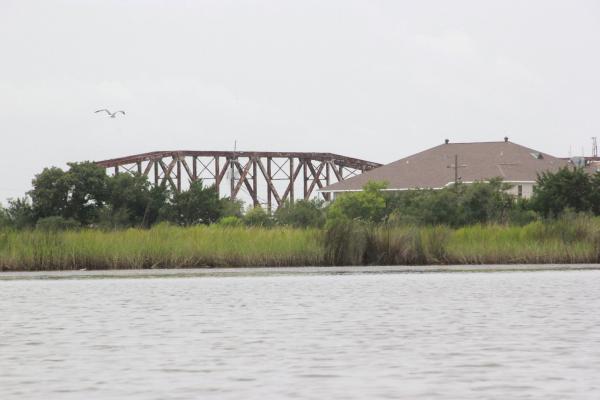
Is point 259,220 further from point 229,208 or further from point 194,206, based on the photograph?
point 229,208

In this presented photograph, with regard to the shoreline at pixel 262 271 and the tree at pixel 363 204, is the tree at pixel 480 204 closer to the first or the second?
the tree at pixel 363 204

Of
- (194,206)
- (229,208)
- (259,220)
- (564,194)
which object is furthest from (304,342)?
(229,208)

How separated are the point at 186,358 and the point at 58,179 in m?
70.5

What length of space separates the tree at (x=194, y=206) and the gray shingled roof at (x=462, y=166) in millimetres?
38930

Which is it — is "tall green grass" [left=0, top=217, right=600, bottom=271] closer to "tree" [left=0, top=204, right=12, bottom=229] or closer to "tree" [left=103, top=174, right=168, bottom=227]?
"tree" [left=0, top=204, right=12, bottom=229]

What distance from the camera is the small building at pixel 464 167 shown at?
115 metres

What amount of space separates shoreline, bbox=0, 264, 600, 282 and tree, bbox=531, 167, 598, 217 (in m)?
37.8

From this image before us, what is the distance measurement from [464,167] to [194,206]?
45554mm

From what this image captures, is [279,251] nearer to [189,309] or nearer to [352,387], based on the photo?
[189,309]

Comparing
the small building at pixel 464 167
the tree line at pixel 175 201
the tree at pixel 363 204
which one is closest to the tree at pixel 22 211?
the tree line at pixel 175 201

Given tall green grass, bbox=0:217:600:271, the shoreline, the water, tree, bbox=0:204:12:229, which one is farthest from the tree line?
the water

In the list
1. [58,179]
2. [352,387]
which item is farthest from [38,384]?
[58,179]

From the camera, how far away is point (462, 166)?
116625 millimetres

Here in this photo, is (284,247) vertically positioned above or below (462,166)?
below
